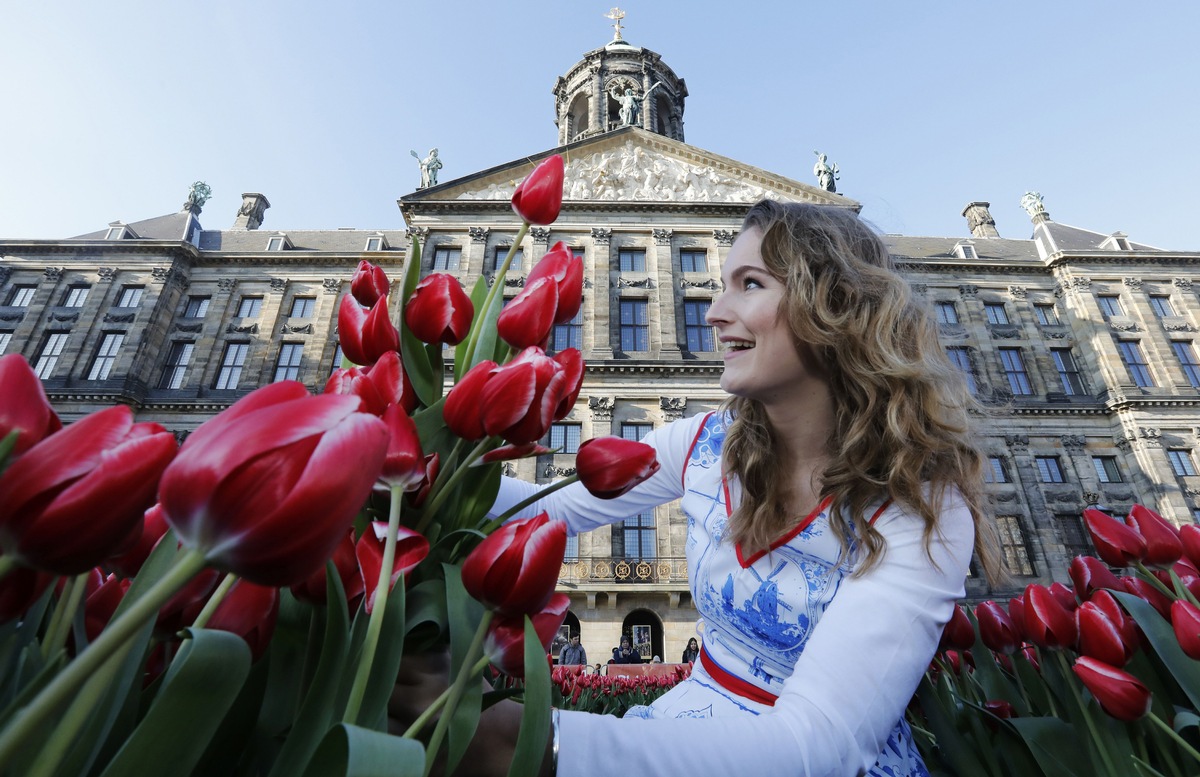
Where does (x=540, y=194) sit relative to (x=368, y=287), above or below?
above

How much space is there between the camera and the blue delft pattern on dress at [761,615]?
1.58 m

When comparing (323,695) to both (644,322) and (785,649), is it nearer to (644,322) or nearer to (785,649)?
(785,649)

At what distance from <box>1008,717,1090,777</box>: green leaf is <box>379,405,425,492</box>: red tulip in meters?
1.41

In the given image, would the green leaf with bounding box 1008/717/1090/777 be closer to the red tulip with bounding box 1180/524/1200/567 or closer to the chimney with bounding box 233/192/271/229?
the red tulip with bounding box 1180/524/1200/567

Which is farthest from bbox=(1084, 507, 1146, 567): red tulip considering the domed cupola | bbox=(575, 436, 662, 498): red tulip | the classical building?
the domed cupola

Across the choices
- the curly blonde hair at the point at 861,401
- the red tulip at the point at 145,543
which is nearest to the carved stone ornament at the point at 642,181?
the curly blonde hair at the point at 861,401

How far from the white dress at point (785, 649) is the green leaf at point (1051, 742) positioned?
10.4 inches

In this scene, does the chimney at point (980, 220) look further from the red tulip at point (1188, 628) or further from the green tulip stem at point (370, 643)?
the green tulip stem at point (370, 643)

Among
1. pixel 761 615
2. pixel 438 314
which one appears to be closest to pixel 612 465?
pixel 438 314

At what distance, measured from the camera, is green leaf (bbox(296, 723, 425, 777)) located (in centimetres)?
42

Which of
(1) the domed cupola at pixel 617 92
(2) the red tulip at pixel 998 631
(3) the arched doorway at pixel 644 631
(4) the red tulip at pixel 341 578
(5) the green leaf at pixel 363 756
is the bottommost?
(3) the arched doorway at pixel 644 631

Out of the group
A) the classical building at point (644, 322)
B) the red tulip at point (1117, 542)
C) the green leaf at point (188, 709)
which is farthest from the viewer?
the classical building at point (644, 322)

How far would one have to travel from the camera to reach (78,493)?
1.35ft

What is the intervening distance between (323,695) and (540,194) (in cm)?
95
